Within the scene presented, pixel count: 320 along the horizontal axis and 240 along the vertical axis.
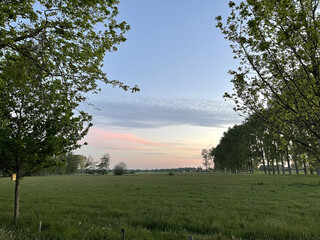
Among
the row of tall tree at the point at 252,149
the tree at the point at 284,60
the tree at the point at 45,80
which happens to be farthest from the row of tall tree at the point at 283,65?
the row of tall tree at the point at 252,149

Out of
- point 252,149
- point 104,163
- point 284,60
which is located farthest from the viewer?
Answer: point 104,163

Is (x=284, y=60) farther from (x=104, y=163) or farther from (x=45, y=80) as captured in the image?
(x=104, y=163)

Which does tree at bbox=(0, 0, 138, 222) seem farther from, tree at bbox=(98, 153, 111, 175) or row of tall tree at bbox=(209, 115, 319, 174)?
tree at bbox=(98, 153, 111, 175)

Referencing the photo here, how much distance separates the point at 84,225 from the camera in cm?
905

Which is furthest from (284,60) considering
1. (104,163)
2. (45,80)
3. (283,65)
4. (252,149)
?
(104,163)

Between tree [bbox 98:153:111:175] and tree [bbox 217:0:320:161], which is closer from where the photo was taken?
tree [bbox 217:0:320:161]

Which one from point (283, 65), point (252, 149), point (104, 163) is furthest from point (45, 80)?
point (104, 163)

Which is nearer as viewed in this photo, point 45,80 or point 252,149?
point 45,80

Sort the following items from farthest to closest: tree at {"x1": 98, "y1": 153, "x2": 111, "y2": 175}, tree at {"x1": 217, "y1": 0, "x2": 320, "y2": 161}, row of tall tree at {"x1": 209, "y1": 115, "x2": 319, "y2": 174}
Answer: tree at {"x1": 98, "y1": 153, "x2": 111, "y2": 175}, row of tall tree at {"x1": 209, "y1": 115, "x2": 319, "y2": 174}, tree at {"x1": 217, "y1": 0, "x2": 320, "y2": 161}

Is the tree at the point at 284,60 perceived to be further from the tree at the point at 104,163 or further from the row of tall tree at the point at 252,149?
the tree at the point at 104,163

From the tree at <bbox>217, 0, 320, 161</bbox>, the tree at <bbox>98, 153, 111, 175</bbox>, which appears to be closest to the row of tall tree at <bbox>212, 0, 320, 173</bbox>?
the tree at <bbox>217, 0, 320, 161</bbox>

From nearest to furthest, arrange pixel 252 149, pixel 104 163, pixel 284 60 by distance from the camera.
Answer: pixel 284 60 < pixel 252 149 < pixel 104 163

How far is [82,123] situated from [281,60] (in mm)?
8615

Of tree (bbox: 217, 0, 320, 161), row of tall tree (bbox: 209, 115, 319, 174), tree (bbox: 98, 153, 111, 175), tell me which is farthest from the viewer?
tree (bbox: 98, 153, 111, 175)
